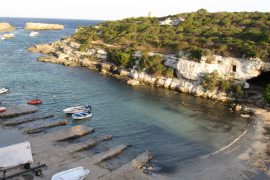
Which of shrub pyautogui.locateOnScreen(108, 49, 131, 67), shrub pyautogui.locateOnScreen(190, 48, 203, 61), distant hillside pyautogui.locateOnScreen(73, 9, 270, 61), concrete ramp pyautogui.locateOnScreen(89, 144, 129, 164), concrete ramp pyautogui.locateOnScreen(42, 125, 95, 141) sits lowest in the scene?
concrete ramp pyautogui.locateOnScreen(89, 144, 129, 164)

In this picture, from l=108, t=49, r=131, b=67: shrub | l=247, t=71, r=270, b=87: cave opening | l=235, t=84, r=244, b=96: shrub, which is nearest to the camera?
l=235, t=84, r=244, b=96: shrub

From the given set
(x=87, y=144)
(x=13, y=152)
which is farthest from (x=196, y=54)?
(x=13, y=152)

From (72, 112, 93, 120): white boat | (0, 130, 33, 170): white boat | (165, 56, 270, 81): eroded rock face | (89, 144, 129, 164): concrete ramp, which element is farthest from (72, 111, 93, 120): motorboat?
(165, 56, 270, 81): eroded rock face

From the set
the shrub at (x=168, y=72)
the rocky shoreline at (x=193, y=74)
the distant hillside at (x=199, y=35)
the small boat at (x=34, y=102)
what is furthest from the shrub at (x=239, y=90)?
the small boat at (x=34, y=102)

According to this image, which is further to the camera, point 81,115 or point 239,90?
point 239,90

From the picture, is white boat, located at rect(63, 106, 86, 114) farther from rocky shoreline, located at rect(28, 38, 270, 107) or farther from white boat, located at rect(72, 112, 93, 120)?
rocky shoreline, located at rect(28, 38, 270, 107)

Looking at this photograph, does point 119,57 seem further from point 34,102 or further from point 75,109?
point 75,109

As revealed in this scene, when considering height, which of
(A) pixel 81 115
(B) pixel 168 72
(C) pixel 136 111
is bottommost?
(C) pixel 136 111
